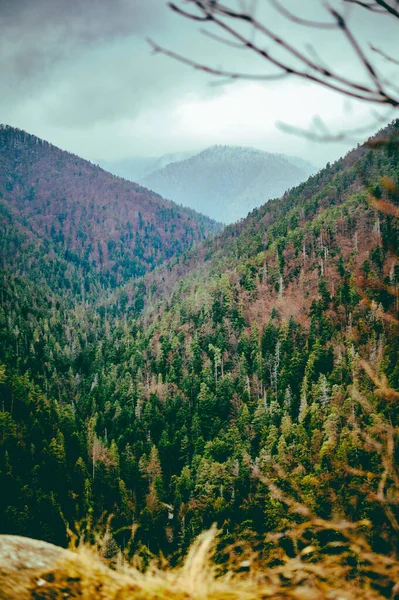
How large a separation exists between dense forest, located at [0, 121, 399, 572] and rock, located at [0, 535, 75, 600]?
23759 mm

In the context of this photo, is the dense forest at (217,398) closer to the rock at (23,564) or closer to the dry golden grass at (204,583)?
the dry golden grass at (204,583)

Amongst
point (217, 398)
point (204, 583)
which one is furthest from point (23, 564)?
point (217, 398)

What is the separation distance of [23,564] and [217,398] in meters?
70.1

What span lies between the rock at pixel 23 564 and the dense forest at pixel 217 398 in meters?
23.8

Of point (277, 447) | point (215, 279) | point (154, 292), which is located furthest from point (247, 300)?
point (154, 292)

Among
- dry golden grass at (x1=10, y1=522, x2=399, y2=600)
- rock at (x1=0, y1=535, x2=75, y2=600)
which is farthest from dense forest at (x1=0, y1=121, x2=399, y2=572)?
rock at (x1=0, y1=535, x2=75, y2=600)

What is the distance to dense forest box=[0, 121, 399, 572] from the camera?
49.3 metres

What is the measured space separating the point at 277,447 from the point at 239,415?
1419 cm

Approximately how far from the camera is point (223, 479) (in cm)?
5403

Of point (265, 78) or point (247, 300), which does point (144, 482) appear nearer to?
point (247, 300)

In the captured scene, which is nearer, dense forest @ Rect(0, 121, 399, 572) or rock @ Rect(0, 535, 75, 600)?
rock @ Rect(0, 535, 75, 600)

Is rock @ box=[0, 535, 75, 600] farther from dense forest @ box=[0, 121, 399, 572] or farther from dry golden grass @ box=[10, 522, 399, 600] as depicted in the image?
dense forest @ box=[0, 121, 399, 572]

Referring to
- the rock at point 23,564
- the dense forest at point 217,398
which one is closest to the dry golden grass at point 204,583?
the rock at point 23,564

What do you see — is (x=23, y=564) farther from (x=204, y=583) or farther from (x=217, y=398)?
(x=217, y=398)
